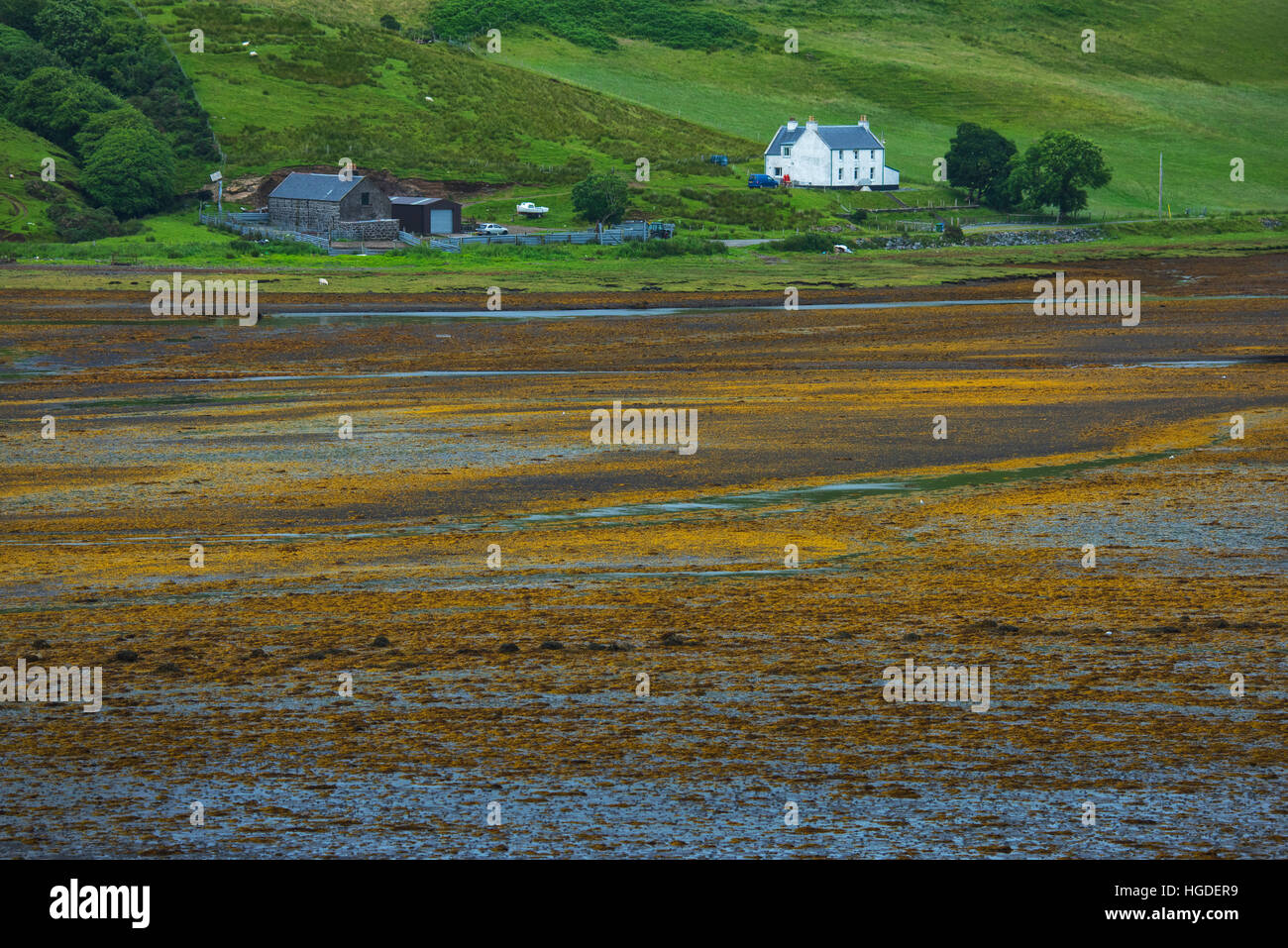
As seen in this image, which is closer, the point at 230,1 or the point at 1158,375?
the point at 1158,375

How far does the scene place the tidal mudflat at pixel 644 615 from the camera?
449 inches

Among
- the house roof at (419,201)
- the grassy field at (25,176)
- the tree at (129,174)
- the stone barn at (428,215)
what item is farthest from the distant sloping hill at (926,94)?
the stone barn at (428,215)

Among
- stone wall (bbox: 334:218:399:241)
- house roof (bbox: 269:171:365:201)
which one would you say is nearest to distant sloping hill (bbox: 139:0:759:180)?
house roof (bbox: 269:171:365:201)

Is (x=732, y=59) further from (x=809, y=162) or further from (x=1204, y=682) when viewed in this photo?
(x=1204, y=682)

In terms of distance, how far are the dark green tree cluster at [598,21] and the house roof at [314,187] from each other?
85150mm

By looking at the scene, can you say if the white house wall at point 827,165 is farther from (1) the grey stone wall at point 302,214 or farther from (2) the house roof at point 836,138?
(1) the grey stone wall at point 302,214

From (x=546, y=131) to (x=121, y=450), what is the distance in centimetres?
9987

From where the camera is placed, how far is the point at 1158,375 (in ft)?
137

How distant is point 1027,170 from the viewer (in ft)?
380

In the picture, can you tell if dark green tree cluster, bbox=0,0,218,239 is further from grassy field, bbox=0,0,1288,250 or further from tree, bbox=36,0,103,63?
grassy field, bbox=0,0,1288,250

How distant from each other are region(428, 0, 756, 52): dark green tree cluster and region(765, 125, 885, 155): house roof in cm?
5273

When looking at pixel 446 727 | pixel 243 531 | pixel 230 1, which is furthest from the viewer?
pixel 230 1

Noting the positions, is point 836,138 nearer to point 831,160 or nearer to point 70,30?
point 831,160
